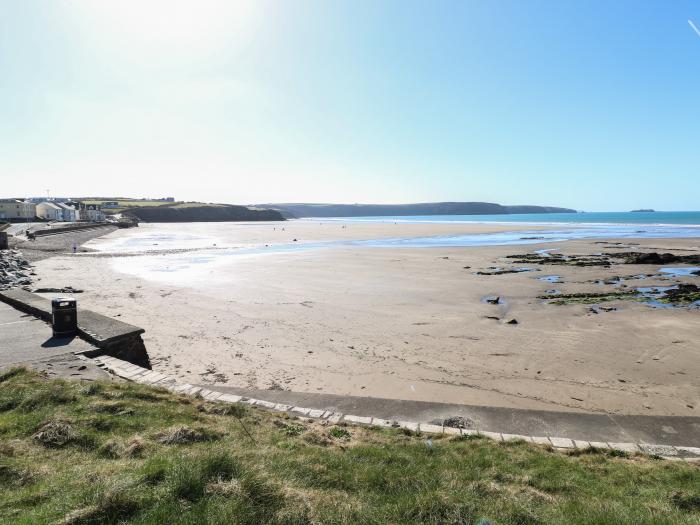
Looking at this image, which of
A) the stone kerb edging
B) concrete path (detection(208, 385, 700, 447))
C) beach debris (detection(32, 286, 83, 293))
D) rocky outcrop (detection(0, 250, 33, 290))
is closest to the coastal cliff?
rocky outcrop (detection(0, 250, 33, 290))

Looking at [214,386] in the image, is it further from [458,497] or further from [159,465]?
[458,497]

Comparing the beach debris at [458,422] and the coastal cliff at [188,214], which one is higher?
the coastal cliff at [188,214]

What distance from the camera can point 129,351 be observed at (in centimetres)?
1005

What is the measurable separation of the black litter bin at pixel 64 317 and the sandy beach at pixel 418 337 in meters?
2.19

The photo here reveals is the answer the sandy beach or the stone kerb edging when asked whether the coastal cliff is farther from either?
the stone kerb edging

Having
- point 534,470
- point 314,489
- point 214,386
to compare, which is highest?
point 314,489

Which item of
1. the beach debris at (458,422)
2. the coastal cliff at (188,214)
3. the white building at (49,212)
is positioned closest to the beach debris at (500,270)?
the beach debris at (458,422)

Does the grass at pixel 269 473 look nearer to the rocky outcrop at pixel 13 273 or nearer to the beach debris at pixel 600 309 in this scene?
the beach debris at pixel 600 309

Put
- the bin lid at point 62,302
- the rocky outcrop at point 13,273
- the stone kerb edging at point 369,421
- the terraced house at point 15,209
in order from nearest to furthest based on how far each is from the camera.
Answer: the stone kerb edging at point 369,421, the bin lid at point 62,302, the rocky outcrop at point 13,273, the terraced house at point 15,209

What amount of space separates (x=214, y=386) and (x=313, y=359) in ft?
9.36

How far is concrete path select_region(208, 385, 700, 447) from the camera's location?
732 centimetres

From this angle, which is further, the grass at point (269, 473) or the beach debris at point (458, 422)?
the beach debris at point (458, 422)

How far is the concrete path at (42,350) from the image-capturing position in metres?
7.89

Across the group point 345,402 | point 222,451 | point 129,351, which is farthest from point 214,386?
point 222,451
